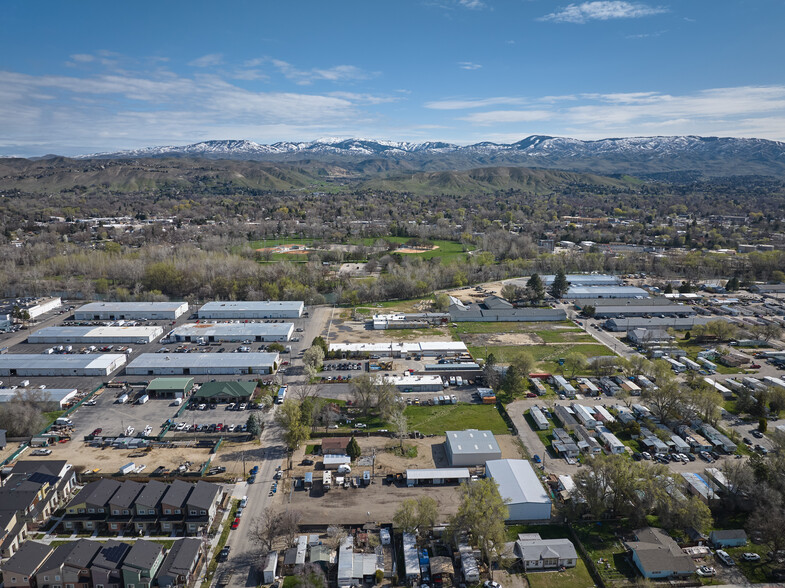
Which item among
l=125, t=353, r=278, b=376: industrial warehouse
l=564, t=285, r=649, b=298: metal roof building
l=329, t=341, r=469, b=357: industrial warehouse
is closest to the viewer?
l=125, t=353, r=278, b=376: industrial warehouse

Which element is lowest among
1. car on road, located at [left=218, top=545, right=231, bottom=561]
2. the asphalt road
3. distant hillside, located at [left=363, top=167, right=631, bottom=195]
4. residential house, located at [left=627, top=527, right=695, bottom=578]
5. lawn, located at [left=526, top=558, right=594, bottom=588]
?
lawn, located at [left=526, top=558, right=594, bottom=588]

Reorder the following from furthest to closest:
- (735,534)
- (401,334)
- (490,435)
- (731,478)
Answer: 1. (401,334)
2. (490,435)
3. (731,478)
4. (735,534)

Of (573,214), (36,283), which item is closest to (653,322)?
(36,283)

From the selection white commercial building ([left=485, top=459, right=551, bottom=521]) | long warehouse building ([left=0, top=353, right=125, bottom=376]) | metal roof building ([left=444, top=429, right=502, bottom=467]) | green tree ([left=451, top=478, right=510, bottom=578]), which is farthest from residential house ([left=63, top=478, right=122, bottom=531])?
white commercial building ([left=485, top=459, right=551, bottom=521])

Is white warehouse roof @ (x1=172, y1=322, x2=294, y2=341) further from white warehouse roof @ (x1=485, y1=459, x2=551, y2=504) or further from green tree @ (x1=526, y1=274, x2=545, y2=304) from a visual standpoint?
green tree @ (x1=526, y1=274, x2=545, y2=304)

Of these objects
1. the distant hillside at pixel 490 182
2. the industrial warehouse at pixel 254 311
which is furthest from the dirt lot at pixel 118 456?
the distant hillside at pixel 490 182

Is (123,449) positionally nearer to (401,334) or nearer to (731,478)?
(401,334)
